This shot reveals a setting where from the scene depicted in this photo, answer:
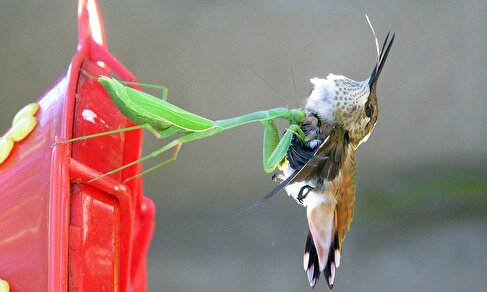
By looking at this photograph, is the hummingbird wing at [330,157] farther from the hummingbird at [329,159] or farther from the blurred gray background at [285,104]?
the blurred gray background at [285,104]

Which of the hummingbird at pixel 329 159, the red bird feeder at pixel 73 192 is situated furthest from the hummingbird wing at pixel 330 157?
the red bird feeder at pixel 73 192

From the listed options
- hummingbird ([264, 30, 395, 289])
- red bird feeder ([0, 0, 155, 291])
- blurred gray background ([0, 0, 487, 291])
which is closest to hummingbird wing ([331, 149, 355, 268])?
hummingbird ([264, 30, 395, 289])

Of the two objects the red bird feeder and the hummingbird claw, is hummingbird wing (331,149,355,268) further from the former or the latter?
the red bird feeder

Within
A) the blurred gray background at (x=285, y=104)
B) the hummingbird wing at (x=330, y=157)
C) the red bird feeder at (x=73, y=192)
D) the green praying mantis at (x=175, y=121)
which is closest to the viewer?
the red bird feeder at (x=73, y=192)

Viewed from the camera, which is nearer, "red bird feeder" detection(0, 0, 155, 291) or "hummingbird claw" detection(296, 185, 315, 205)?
"red bird feeder" detection(0, 0, 155, 291)

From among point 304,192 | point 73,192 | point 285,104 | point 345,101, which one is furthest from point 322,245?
point 285,104

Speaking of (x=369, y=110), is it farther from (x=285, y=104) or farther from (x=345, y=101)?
(x=285, y=104)
